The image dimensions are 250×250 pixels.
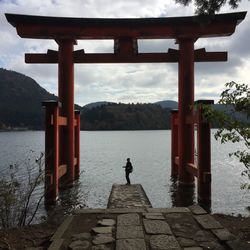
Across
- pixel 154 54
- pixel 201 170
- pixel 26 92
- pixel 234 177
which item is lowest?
pixel 234 177

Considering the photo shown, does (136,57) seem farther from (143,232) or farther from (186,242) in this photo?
(186,242)

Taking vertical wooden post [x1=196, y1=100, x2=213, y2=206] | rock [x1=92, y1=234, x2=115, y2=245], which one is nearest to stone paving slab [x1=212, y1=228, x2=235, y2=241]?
rock [x1=92, y1=234, x2=115, y2=245]

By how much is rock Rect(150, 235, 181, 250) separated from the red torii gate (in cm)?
935

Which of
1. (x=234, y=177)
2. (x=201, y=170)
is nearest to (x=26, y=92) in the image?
(x=234, y=177)

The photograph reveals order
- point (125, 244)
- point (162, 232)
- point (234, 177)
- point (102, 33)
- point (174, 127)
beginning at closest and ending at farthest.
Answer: point (125, 244) < point (162, 232) < point (102, 33) < point (174, 127) < point (234, 177)

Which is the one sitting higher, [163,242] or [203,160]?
[203,160]

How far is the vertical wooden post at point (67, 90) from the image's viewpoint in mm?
16688

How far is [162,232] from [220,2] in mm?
3815

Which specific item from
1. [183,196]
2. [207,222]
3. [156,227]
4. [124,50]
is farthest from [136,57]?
[156,227]

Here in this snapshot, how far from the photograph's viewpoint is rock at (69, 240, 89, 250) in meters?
5.94

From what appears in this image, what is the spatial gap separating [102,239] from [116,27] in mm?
11424

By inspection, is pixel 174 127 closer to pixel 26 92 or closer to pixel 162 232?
pixel 162 232

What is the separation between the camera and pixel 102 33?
16.3m

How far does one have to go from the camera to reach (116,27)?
16.2 meters
